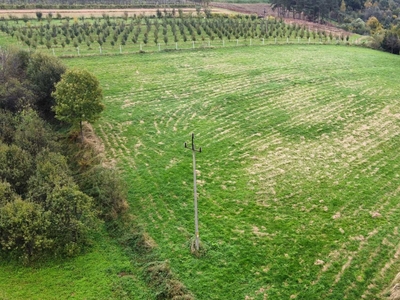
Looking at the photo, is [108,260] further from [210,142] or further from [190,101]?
[190,101]

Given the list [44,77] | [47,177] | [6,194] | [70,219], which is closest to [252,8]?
[44,77]

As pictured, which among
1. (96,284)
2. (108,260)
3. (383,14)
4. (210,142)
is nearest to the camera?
(96,284)

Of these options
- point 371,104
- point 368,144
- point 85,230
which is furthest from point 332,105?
point 85,230

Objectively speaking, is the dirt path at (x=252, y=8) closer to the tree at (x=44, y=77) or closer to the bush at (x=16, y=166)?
the tree at (x=44, y=77)

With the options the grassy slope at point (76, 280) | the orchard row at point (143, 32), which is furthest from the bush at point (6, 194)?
the orchard row at point (143, 32)

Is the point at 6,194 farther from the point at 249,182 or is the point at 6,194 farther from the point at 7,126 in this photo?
the point at 249,182

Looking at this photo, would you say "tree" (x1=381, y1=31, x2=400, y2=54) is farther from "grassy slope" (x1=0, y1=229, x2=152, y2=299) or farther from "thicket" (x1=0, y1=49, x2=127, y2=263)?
"grassy slope" (x1=0, y1=229, x2=152, y2=299)

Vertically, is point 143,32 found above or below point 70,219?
above
